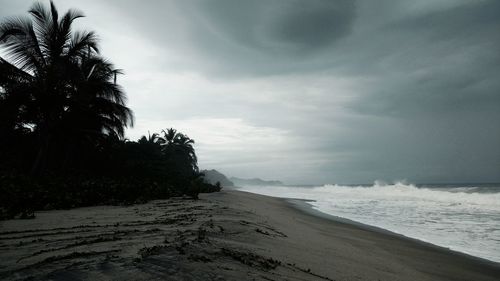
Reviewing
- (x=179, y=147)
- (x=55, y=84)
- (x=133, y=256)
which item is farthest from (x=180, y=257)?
(x=179, y=147)

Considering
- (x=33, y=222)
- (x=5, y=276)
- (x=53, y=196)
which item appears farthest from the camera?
(x=53, y=196)

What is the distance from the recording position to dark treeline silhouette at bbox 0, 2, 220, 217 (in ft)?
29.8

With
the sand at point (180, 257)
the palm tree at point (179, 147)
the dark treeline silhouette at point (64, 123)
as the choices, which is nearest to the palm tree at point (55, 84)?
the dark treeline silhouette at point (64, 123)

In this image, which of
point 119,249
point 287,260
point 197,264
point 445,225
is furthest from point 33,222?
point 445,225

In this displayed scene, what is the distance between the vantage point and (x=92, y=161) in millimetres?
15023

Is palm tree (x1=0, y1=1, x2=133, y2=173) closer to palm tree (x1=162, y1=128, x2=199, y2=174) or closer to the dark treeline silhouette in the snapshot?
the dark treeline silhouette

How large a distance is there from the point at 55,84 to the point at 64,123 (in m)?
1.69

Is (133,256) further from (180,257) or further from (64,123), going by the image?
(64,123)

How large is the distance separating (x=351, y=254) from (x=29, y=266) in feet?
15.6

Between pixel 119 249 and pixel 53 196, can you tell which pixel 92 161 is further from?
pixel 119 249

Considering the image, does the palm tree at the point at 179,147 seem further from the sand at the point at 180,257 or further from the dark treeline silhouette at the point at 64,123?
the sand at the point at 180,257

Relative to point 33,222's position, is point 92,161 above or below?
above

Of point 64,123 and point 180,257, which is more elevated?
point 64,123

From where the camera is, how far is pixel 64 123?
12.4 m
